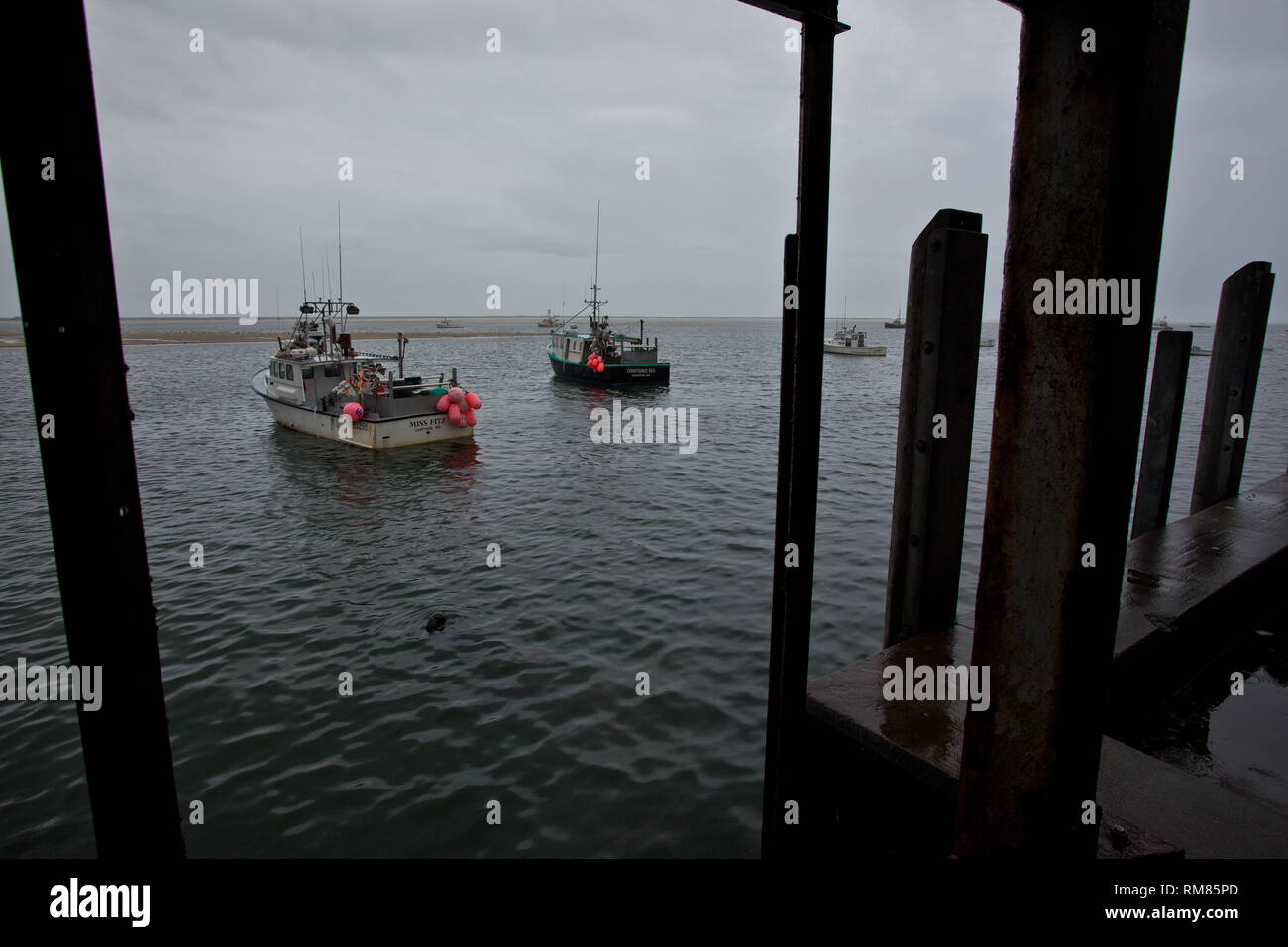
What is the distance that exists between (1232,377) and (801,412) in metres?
9.06

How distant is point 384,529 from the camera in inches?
551

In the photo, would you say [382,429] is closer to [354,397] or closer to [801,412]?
[354,397]

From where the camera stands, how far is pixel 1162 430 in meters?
8.26

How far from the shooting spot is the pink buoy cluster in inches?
879

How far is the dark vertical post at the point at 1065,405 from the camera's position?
2.13 meters

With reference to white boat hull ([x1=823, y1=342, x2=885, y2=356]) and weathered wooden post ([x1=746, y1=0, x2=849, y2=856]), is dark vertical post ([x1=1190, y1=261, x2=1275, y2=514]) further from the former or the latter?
white boat hull ([x1=823, y1=342, x2=885, y2=356])

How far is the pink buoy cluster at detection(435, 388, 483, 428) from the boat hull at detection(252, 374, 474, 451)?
0.70 ft

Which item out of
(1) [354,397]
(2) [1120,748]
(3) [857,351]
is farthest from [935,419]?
(3) [857,351]

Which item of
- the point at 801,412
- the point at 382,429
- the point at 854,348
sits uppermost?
the point at 854,348

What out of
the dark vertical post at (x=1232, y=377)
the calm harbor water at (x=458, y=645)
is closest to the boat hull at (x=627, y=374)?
the calm harbor water at (x=458, y=645)

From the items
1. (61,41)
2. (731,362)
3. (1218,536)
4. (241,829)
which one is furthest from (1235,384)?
(731,362)

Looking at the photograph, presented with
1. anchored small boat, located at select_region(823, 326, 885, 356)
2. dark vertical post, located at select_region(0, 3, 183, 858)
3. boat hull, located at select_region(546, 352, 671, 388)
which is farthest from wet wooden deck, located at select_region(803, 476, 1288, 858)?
anchored small boat, located at select_region(823, 326, 885, 356)
